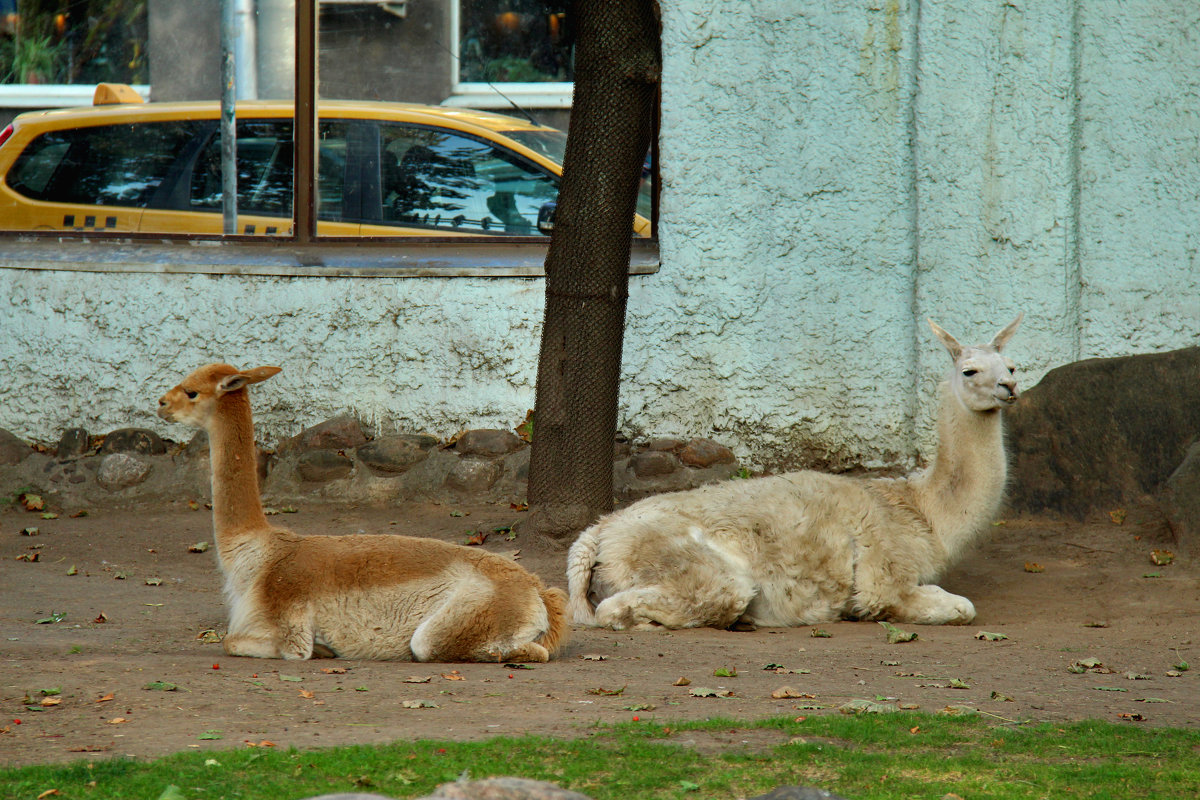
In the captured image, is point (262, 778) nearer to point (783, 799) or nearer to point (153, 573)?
point (783, 799)

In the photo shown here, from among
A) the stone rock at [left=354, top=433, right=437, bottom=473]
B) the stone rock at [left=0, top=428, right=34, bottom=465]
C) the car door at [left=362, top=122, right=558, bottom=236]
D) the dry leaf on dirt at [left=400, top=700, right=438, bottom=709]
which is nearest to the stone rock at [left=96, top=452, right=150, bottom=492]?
the stone rock at [left=0, top=428, right=34, bottom=465]

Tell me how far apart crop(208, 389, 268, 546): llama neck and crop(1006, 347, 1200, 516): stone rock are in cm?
491

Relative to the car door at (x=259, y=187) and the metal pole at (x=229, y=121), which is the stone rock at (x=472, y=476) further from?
the metal pole at (x=229, y=121)

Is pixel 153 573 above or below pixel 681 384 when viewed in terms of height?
below

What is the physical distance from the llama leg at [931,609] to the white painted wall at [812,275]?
7.01ft

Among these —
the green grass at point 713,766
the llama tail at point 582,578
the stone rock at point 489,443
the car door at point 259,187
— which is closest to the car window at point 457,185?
the car door at point 259,187

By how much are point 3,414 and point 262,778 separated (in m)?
6.55

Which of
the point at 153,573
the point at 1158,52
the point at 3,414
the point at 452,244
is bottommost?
the point at 153,573

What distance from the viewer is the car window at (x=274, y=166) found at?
9266mm

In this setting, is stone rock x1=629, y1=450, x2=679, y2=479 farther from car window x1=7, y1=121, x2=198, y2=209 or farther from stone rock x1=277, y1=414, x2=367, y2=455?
car window x1=7, y1=121, x2=198, y2=209

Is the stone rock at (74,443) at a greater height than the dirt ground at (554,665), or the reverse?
the stone rock at (74,443)

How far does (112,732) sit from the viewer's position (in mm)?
3975

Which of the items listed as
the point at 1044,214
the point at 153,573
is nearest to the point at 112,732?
the point at 153,573

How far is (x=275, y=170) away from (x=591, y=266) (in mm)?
3248
